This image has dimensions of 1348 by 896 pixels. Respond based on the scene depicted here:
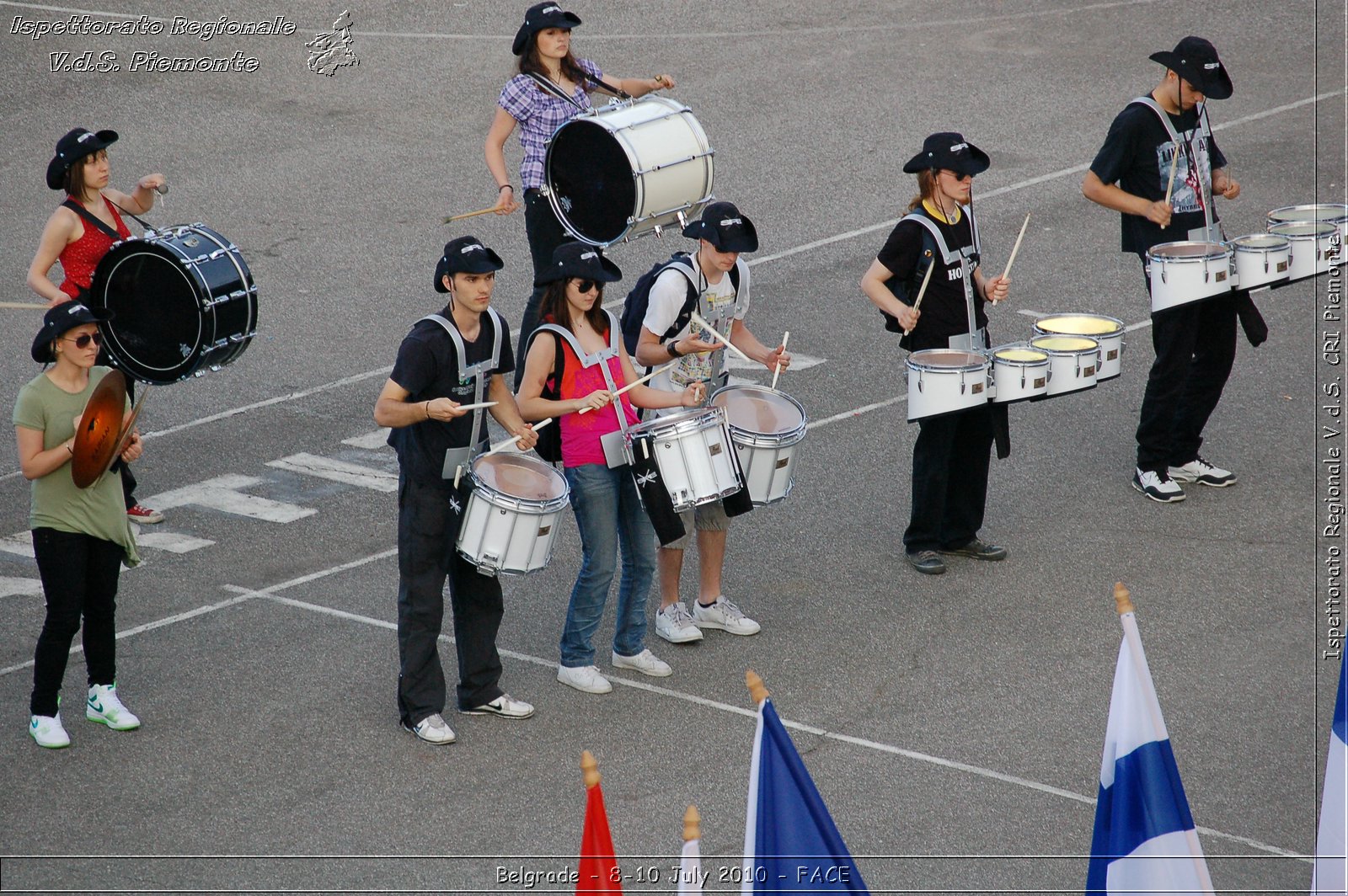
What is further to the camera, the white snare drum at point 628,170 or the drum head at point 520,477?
the white snare drum at point 628,170

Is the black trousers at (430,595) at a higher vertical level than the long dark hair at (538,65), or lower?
lower

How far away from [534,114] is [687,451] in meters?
3.92

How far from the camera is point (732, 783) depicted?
7180 millimetres

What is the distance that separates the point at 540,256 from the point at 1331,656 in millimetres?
5413

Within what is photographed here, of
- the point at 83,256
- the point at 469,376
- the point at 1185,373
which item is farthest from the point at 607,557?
the point at 1185,373

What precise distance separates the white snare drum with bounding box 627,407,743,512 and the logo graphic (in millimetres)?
14069

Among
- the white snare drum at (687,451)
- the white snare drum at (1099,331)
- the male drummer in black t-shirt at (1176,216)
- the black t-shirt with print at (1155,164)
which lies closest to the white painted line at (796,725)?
the white snare drum at (687,451)

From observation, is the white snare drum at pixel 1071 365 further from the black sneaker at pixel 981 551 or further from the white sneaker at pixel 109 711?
the white sneaker at pixel 109 711

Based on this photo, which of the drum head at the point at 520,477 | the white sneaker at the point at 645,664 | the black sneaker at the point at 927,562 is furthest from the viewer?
the black sneaker at the point at 927,562

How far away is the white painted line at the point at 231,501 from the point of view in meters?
10.2

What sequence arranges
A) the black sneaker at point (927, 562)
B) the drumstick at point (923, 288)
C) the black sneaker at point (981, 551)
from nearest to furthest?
the drumstick at point (923, 288)
the black sneaker at point (927, 562)
the black sneaker at point (981, 551)

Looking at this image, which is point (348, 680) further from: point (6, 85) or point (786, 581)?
point (6, 85)

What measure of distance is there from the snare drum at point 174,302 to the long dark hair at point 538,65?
3.33m

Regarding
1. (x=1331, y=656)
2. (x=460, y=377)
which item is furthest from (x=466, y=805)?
(x=1331, y=656)
